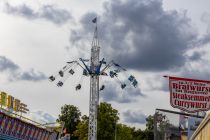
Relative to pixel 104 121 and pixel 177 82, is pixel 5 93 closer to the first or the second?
pixel 177 82

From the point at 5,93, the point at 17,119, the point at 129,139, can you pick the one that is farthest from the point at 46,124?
the point at 129,139

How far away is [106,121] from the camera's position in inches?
3917

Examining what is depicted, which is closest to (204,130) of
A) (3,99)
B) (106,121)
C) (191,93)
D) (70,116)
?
(191,93)

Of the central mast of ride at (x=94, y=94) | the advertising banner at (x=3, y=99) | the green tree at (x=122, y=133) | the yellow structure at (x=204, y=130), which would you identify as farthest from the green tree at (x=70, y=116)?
the yellow structure at (x=204, y=130)

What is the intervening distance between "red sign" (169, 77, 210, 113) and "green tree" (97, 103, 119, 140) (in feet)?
247

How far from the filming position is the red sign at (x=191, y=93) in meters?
22.6

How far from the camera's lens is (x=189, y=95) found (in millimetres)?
22922

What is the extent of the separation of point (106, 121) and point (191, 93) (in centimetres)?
7715

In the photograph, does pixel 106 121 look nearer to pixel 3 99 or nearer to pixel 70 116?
pixel 70 116

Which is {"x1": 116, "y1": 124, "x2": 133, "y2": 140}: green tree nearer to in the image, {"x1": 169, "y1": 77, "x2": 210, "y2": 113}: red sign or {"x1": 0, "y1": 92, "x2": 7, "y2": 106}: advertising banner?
{"x1": 0, "y1": 92, "x2": 7, "y2": 106}: advertising banner

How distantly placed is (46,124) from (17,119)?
10254mm

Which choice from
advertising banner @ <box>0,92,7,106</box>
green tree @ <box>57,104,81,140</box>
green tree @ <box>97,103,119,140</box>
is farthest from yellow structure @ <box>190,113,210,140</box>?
green tree @ <box>57,104,81,140</box>

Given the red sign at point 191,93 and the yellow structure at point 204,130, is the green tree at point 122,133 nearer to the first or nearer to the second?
the red sign at point 191,93

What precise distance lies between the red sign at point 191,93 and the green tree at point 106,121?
75.3m
